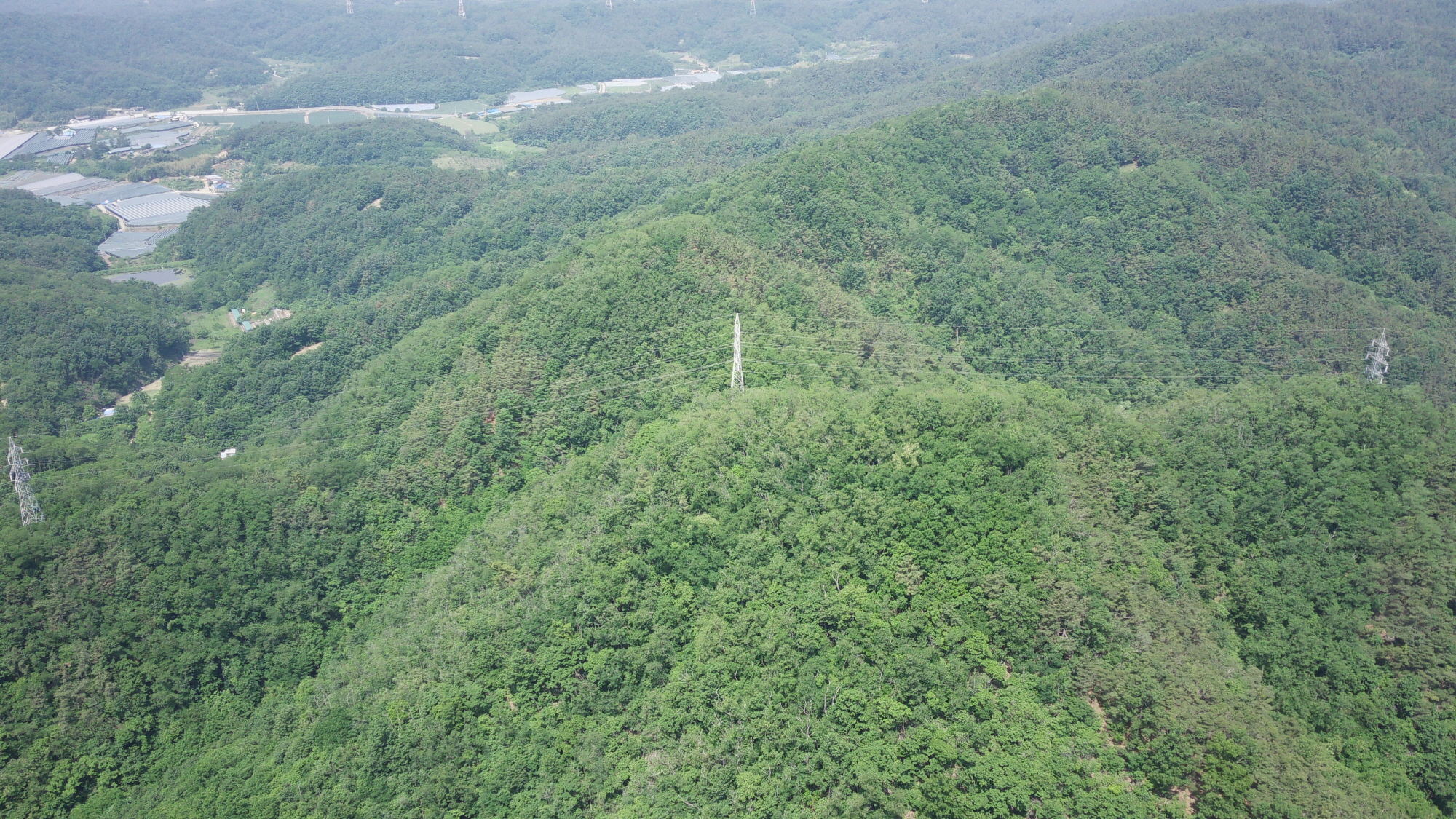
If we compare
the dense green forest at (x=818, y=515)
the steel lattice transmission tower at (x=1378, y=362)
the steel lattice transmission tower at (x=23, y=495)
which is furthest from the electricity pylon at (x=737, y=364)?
the steel lattice transmission tower at (x=1378, y=362)

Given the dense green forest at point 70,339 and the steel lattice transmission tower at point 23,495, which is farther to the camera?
the dense green forest at point 70,339

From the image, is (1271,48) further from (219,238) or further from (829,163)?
(219,238)

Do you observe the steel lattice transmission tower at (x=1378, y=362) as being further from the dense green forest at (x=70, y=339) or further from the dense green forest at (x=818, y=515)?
the dense green forest at (x=70, y=339)

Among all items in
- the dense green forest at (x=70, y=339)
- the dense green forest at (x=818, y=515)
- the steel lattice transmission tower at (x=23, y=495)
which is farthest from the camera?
the dense green forest at (x=70, y=339)

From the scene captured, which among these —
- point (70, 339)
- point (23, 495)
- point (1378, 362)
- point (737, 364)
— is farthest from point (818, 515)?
point (70, 339)

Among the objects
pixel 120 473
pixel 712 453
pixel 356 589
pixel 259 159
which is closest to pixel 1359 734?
pixel 712 453

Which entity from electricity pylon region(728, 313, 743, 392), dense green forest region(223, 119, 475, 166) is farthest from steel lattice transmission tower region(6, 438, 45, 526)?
dense green forest region(223, 119, 475, 166)

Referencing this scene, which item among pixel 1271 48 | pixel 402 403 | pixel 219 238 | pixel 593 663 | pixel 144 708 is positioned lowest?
pixel 144 708

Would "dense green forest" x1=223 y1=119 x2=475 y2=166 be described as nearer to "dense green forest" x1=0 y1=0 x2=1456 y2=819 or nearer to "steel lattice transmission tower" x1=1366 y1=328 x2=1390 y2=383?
"dense green forest" x1=0 y1=0 x2=1456 y2=819
